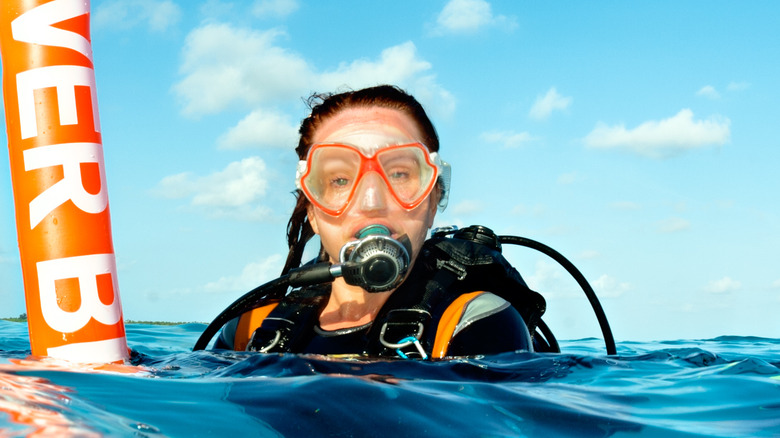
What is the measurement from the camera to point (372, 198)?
9.80 ft

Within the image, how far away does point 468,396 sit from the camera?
2037mm

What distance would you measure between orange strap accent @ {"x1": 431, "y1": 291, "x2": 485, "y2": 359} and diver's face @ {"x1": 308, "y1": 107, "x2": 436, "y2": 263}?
425 millimetres

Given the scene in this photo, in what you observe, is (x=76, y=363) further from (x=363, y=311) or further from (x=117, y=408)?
(x=363, y=311)

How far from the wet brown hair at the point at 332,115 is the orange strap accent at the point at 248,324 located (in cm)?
30

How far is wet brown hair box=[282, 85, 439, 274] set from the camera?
3.37m

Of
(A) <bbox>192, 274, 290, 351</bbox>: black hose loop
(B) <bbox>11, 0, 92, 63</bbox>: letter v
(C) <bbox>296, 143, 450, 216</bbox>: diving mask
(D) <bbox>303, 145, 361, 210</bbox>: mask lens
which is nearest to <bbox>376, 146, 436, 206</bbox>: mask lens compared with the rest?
(C) <bbox>296, 143, 450, 216</bbox>: diving mask

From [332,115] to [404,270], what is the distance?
3.36 feet

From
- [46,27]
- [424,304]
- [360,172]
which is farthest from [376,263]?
[46,27]

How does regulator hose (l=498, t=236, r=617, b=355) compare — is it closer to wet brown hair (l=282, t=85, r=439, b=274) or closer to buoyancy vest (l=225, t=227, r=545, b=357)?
buoyancy vest (l=225, t=227, r=545, b=357)

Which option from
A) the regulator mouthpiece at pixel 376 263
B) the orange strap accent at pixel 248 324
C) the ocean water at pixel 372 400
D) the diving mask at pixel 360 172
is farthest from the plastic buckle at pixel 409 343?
the orange strap accent at pixel 248 324

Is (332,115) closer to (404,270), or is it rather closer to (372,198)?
(372,198)

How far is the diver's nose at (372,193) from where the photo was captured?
2.99 metres

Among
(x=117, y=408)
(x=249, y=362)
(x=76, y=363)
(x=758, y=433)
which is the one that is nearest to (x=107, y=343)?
(x=76, y=363)

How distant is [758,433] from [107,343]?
2235mm
